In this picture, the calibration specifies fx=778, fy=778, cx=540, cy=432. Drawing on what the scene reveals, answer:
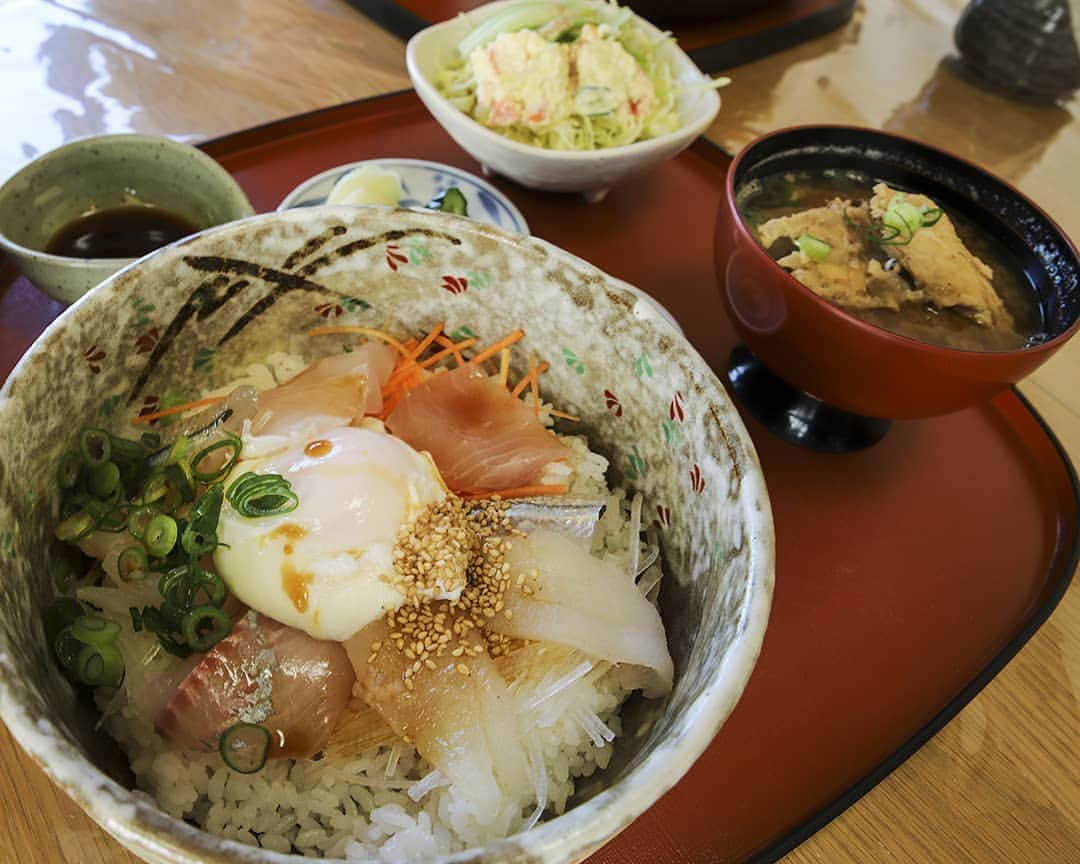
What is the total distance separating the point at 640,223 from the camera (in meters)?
2.02

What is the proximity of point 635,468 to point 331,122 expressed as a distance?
1.42 m

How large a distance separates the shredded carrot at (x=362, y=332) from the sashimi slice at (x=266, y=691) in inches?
21.7

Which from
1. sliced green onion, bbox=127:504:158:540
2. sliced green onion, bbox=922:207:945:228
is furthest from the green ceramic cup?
sliced green onion, bbox=922:207:945:228

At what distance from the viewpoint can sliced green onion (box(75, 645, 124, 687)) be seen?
3.22 feet

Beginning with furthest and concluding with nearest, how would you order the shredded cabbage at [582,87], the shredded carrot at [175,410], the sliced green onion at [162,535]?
1. the shredded cabbage at [582,87]
2. the shredded carrot at [175,410]
3. the sliced green onion at [162,535]

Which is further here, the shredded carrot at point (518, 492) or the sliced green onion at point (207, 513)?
the shredded carrot at point (518, 492)

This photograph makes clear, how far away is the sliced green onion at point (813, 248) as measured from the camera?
4.70 feet

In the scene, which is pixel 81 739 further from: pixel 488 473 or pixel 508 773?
pixel 488 473

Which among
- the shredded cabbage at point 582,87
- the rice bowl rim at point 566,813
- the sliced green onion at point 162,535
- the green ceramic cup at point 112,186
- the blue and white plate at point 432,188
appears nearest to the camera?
the rice bowl rim at point 566,813

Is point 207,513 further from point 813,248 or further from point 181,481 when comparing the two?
point 813,248

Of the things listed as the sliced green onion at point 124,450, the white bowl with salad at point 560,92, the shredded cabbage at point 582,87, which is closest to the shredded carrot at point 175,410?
the sliced green onion at point 124,450

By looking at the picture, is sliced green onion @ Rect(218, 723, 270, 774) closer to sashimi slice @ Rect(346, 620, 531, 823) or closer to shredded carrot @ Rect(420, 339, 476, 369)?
sashimi slice @ Rect(346, 620, 531, 823)

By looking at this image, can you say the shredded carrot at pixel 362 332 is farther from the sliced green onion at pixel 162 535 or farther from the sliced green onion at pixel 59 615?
the sliced green onion at pixel 59 615

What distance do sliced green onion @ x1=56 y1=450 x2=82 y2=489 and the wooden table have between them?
1.26ft
